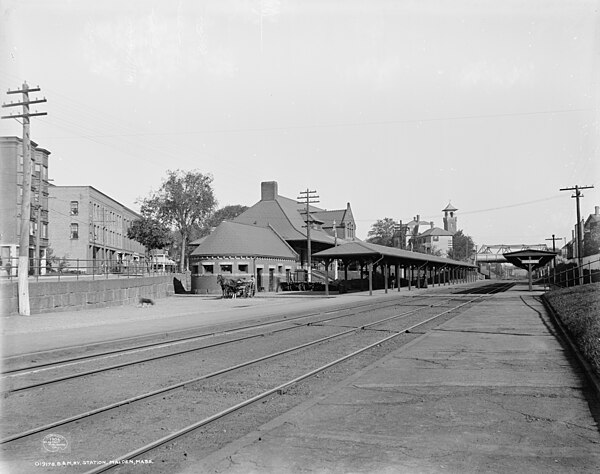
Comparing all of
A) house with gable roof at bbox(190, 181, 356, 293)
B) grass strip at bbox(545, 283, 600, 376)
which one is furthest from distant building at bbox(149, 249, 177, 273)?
grass strip at bbox(545, 283, 600, 376)

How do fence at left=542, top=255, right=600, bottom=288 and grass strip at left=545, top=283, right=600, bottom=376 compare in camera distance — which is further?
fence at left=542, top=255, right=600, bottom=288

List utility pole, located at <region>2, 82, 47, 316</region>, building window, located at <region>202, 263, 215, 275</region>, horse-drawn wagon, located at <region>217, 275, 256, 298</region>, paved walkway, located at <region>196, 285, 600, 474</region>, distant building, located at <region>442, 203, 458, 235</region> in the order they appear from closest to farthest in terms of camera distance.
A: 1. paved walkway, located at <region>196, 285, 600, 474</region>
2. utility pole, located at <region>2, 82, 47, 316</region>
3. horse-drawn wagon, located at <region>217, 275, 256, 298</region>
4. building window, located at <region>202, 263, 215, 275</region>
5. distant building, located at <region>442, 203, 458, 235</region>

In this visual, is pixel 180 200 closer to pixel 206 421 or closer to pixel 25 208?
pixel 25 208

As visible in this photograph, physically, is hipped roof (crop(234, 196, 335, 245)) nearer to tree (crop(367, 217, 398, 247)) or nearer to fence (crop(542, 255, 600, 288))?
fence (crop(542, 255, 600, 288))

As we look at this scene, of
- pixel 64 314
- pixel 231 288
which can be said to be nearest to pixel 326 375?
pixel 64 314

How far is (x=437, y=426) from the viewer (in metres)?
6.04

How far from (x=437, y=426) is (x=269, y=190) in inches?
2431

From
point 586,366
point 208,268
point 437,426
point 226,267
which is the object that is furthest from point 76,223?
point 437,426

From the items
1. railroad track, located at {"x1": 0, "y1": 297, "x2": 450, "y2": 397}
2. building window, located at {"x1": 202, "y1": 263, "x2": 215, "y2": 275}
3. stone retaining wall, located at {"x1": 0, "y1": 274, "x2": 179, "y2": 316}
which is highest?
building window, located at {"x1": 202, "y1": 263, "x2": 215, "y2": 275}

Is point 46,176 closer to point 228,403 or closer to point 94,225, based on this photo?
point 94,225

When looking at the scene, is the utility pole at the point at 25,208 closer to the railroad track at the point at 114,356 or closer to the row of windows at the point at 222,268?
the railroad track at the point at 114,356

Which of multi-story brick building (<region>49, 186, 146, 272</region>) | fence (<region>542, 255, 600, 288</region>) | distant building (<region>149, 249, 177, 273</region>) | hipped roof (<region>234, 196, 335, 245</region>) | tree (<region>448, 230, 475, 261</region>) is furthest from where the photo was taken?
tree (<region>448, 230, 475, 261</region>)

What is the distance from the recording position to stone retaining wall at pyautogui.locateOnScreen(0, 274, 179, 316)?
2064 centimetres

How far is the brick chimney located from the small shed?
14.8m
